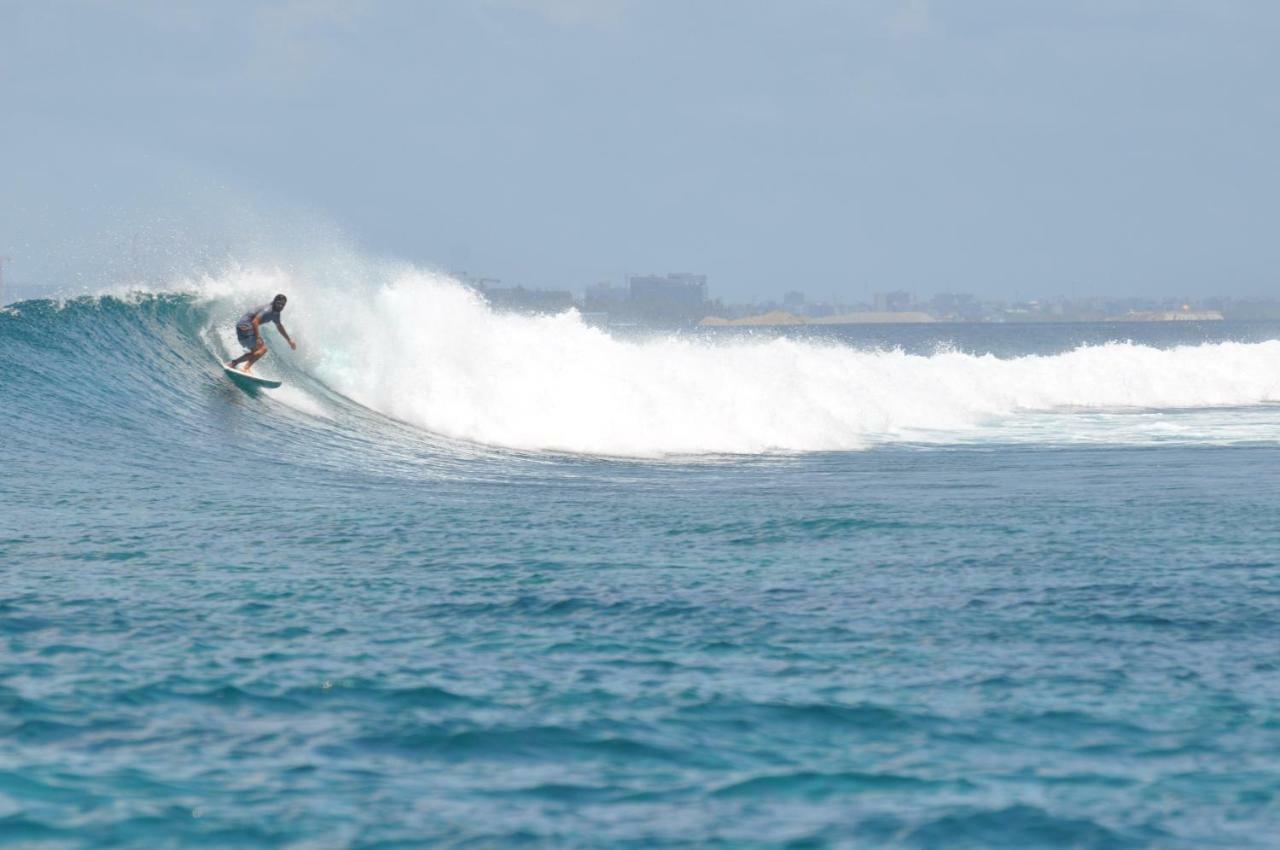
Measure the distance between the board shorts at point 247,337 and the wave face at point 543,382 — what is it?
110 centimetres

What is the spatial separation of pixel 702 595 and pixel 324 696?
3.71 metres

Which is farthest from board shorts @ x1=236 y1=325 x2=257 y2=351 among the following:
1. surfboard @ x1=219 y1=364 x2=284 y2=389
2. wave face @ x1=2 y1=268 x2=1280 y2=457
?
wave face @ x1=2 y1=268 x2=1280 y2=457

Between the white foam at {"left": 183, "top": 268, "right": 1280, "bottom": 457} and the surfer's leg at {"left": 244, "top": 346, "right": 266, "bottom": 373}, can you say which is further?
the white foam at {"left": 183, "top": 268, "right": 1280, "bottom": 457}

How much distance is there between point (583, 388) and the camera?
27.5 meters

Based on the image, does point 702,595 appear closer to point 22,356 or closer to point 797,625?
point 797,625

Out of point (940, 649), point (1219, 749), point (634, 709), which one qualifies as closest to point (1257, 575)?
point (940, 649)

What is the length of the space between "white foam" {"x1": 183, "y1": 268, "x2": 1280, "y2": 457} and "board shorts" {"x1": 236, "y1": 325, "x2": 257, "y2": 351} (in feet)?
7.82

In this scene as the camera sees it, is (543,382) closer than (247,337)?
No

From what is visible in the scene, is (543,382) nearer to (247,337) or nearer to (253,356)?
(253,356)

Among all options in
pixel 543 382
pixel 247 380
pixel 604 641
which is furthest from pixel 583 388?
pixel 604 641

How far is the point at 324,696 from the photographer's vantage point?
8.17 m

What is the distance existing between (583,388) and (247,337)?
6.40 meters

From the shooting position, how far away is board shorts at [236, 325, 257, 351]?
79.2 feet

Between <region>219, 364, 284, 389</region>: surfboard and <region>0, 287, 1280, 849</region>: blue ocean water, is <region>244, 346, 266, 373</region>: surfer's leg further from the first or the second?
<region>0, 287, 1280, 849</region>: blue ocean water
